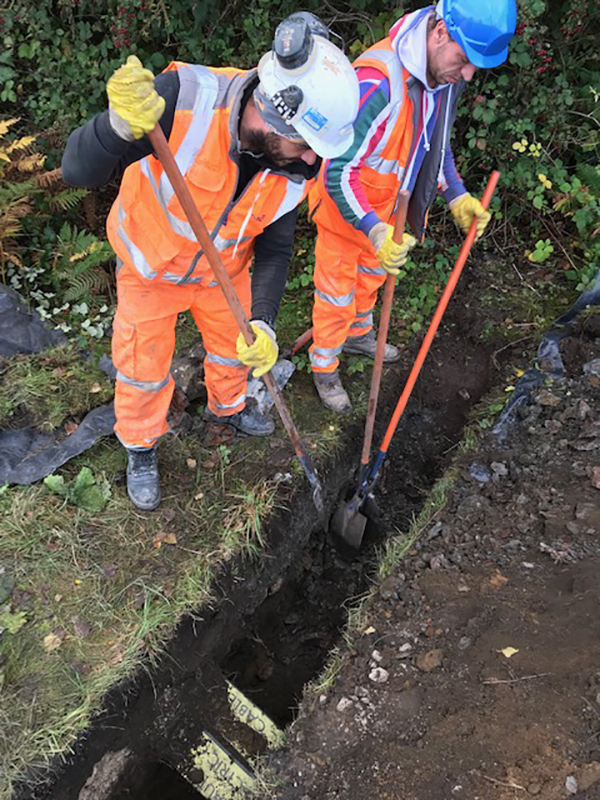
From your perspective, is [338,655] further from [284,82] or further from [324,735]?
[284,82]

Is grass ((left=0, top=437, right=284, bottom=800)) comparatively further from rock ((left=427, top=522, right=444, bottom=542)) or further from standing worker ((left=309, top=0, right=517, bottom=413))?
standing worker ((left=309, top=0, right=517, bottom=413))

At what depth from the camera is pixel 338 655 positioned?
2.95m

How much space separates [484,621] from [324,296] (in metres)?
1.85

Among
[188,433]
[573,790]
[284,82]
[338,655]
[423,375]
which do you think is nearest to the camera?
[284,82]

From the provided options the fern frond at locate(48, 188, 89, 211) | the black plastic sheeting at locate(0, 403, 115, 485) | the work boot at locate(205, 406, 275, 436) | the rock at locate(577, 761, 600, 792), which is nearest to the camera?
the rock at locate(577, 761, 600, 792)

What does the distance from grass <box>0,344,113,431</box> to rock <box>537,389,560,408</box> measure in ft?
8.59

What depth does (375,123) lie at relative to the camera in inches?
100.0

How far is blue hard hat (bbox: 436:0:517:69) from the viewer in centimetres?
234

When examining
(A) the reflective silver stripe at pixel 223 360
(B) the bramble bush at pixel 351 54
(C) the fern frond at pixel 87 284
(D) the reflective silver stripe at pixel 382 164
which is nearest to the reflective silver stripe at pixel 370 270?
(D) the reflective silver stripe at pixel 382 164

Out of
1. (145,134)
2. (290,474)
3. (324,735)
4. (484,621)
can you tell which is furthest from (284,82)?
(324,735)

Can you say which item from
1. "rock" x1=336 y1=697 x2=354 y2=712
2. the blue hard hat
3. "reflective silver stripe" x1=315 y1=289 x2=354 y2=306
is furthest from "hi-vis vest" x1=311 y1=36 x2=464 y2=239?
"rock" x1=336 y1=697 x2=354 y2=712

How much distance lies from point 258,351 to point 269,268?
460mm

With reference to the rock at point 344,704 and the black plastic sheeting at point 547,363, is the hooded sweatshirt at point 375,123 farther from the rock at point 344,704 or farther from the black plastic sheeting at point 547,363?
the rock at point 344,704

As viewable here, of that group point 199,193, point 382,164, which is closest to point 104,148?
point 199,193
